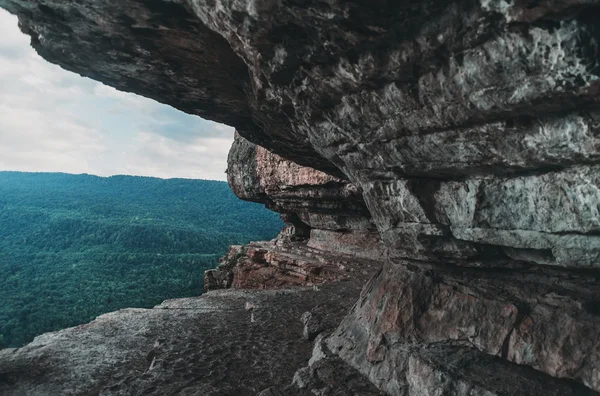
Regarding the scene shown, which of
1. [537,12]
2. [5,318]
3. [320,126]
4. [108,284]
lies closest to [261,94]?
[320,126]

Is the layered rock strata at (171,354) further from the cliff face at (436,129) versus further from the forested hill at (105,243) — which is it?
the forested hill at (105,243)

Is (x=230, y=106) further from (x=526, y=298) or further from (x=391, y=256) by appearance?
(x=526, y=298)

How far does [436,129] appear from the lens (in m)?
5.48

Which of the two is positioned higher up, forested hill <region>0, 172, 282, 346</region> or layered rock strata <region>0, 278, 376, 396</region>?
layered rock strata <region>0, 278, 376, 396</region>

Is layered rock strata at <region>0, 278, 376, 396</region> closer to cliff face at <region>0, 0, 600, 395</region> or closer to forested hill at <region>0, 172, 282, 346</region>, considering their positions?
cliff face at <region>0, 0, 600, 395</region>

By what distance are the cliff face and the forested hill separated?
117 ft

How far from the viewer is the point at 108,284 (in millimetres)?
54625

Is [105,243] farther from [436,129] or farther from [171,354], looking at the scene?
[436,129]

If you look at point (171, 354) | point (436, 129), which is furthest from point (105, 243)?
point (436, 129)

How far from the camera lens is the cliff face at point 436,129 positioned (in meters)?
4.13

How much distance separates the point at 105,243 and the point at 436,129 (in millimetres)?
88617

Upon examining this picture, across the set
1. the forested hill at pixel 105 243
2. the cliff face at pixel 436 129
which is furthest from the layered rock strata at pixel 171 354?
the forested hill at pixel 105 243

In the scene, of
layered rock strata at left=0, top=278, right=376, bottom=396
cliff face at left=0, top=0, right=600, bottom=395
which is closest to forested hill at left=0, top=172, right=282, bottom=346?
layered rock strata at left=0, top=278, right=376, bottom=396

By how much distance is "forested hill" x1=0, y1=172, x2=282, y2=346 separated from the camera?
4519cm
